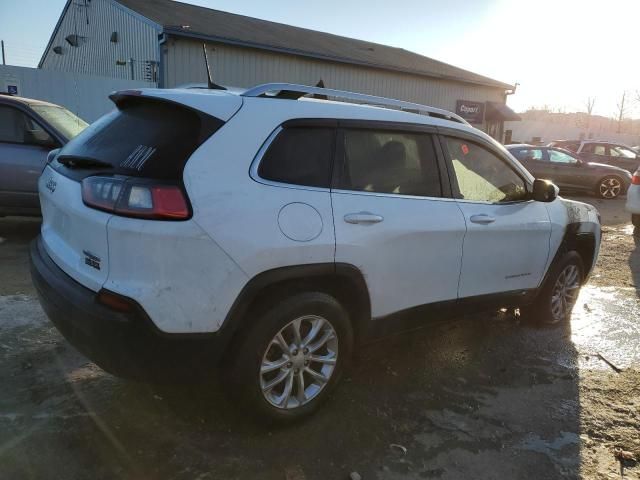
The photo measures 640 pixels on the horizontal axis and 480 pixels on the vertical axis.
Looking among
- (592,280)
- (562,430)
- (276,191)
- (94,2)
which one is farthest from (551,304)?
(94,2)

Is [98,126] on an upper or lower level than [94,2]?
lower

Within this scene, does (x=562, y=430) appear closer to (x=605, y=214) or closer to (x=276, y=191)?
(x=276, y=191)

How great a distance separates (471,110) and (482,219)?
23571 millimetres

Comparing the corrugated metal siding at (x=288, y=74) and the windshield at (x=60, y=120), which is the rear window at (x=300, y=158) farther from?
the corrugated metal siding at (x=288, y=74)

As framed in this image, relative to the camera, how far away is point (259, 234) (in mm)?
2389

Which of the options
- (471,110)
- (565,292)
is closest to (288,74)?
(471,110)

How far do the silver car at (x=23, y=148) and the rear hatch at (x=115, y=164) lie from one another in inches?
152

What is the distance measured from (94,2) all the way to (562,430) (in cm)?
2247

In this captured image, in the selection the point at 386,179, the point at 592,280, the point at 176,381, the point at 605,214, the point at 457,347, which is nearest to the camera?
the point at 176,381

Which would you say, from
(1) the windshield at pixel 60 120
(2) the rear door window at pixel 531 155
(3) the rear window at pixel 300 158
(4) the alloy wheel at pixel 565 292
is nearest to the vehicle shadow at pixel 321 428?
(4) the alloy wheel at pixel 565 292

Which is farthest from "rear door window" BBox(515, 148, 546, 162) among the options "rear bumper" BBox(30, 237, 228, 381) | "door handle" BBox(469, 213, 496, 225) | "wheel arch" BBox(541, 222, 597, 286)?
"rear bumper" BBox(30, 237, 228, 381)

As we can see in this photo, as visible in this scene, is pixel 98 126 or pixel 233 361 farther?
pixel 98 126

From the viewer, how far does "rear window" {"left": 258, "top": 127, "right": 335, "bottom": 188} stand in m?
2.55

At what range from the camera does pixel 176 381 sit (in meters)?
2.40
